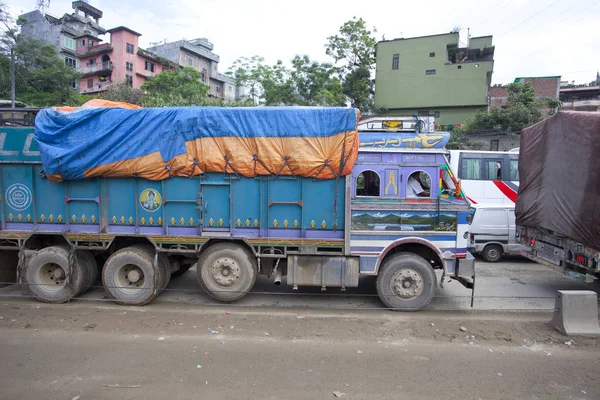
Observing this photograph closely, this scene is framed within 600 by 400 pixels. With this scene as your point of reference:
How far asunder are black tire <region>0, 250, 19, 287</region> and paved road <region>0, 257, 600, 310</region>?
0.74 feet

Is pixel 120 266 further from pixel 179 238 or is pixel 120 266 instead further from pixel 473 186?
pixel 473 186

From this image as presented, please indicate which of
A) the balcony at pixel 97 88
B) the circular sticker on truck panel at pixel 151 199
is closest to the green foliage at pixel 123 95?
the balcony at pixel 97 88

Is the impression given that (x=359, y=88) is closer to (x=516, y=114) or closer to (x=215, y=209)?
(x=516, y=114)

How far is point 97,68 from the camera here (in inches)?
1706

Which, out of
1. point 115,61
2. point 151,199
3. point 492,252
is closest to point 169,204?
point 151,199

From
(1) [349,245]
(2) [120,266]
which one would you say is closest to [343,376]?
(1) [349,245]

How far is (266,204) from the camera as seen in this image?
250 inches

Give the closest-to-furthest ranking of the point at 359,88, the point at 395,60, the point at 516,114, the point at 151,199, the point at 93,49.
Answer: the point at 151,199
the point at 516,114
the point at 359,88
the point at 395,60
the point at 93,49

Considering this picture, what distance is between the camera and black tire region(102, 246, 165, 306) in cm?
647

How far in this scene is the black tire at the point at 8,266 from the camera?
282 inches

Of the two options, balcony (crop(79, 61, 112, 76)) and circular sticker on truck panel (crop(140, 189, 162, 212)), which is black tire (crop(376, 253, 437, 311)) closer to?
circular sticker on truck panel (crop(140, 189, 162, 212))

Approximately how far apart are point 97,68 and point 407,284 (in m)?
49.5

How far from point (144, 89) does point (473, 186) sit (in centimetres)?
2993

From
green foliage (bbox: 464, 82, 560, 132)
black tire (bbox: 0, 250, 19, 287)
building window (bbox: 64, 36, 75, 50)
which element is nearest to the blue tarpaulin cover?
black tire (bbox: 0, 250, 19, 287)
